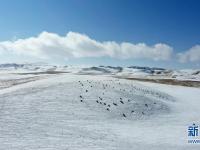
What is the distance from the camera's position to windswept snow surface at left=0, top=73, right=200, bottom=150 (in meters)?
17.8

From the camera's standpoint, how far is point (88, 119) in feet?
79.0

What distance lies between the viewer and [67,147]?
16531mm

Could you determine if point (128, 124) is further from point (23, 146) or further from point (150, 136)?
point (23, 146)

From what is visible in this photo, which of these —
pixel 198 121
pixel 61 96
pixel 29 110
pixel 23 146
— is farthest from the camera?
pixel 61 96

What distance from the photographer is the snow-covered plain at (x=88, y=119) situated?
702 inches

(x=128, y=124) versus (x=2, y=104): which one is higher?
(x=2, y=104)

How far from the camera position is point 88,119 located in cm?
2408

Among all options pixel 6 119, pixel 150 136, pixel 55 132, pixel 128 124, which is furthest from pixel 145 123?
pixel 6 119

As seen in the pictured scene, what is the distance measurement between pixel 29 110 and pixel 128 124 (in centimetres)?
895

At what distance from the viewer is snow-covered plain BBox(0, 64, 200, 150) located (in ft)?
58.5

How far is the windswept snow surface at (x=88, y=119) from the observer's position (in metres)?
17.8

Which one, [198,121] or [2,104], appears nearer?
[2,104]

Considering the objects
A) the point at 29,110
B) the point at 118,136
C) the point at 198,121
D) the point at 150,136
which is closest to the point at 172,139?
the point at 150,136

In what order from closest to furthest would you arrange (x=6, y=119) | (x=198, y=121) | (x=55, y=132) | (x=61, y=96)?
(x=55, y=132)
(x=6, y=119)
(x=198, y=121)
(x=61, y=96)
